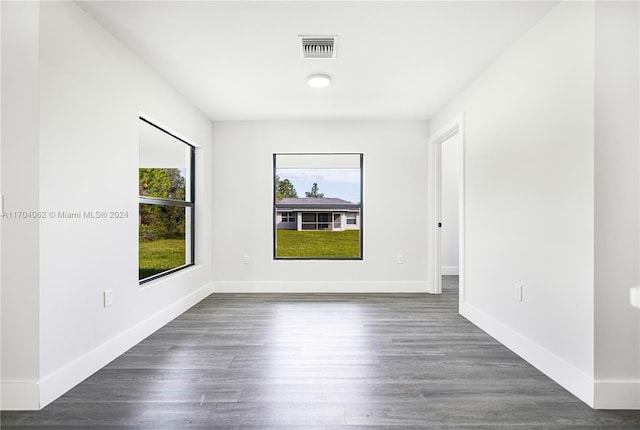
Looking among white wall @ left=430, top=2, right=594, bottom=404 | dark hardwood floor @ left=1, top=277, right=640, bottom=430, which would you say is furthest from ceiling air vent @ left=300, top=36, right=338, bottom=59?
dark hardwood floor @ left=1, top=277, right=640, bottom=430

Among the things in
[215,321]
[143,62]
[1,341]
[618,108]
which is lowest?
[215,321]

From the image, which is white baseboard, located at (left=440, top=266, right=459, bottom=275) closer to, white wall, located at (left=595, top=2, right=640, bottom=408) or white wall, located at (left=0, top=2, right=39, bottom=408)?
white wall, located at (left=595, top=2, right=640, bottom=408)

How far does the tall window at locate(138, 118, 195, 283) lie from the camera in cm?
322

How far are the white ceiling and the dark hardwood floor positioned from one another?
90.6 inches

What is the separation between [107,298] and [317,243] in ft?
11.4

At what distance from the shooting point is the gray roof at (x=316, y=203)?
191 inches

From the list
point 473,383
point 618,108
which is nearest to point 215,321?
point 473,383

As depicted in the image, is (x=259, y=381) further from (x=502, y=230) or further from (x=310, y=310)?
(x=502, y=230)

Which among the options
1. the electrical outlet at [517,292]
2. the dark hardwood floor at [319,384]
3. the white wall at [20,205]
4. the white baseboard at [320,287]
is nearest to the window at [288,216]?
the white baseboard at [320,287]

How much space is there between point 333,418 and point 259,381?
58 centimetres

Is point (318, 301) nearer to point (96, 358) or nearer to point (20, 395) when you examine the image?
point (96, 358)

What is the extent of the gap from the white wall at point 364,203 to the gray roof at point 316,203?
23 centimetres

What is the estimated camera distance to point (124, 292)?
8.60ft
